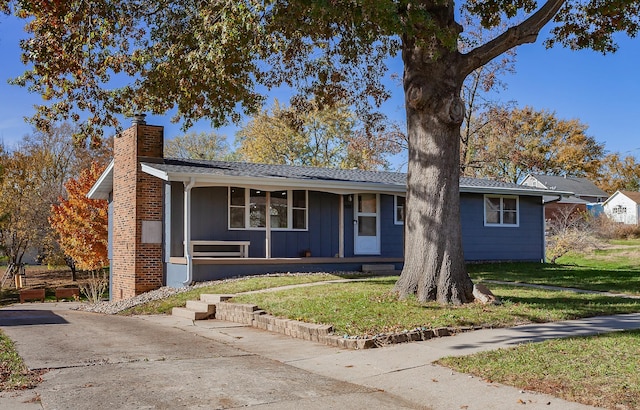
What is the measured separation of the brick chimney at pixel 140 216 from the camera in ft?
58.2

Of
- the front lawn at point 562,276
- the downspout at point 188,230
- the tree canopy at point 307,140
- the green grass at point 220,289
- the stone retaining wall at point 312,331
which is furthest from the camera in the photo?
the tree canopy at point 307,140

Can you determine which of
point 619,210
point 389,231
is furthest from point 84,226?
point 619,210

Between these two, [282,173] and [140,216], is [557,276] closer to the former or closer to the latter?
[282,173]

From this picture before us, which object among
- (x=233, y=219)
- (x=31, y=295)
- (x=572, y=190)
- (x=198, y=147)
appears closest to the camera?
(x=233, y=219)

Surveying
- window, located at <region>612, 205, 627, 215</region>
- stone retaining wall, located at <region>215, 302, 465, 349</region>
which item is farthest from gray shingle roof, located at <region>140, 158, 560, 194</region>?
window, located at <region>612, 205, 627, 215</region>

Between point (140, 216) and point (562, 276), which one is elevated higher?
point (140, 216)

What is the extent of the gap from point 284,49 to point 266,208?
7.60 m

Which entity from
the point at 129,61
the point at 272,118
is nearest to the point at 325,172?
the point at 129,61

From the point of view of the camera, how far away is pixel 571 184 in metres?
55.0

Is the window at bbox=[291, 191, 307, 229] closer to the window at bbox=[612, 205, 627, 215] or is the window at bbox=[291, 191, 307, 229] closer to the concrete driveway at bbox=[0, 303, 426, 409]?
the concrete driveway at bbox=[0, 303, 426, 409]

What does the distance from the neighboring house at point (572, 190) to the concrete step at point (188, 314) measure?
3886 centimetres

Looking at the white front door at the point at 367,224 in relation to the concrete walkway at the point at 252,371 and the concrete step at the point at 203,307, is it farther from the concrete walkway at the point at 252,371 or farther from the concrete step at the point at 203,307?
the concrete walkway at the point at 252,371

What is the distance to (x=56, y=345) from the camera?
8.95 metres

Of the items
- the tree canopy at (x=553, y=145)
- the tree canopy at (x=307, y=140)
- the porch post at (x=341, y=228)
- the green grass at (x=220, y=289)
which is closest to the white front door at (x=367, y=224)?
the porch post at (x=341, y=228)
